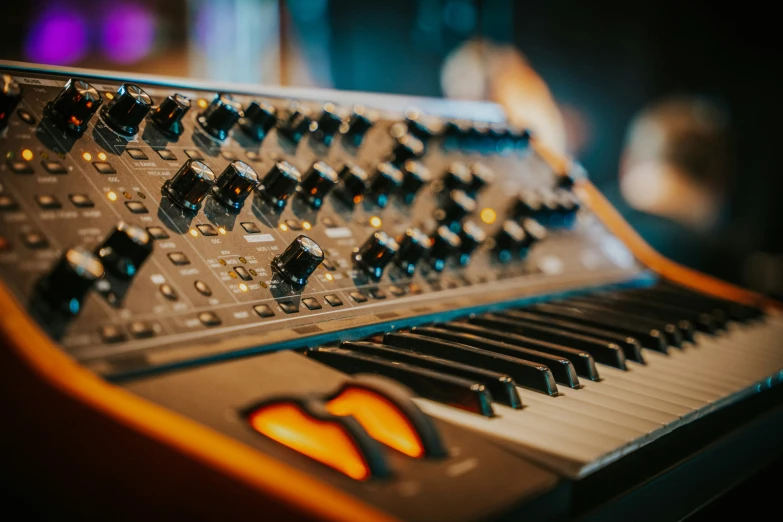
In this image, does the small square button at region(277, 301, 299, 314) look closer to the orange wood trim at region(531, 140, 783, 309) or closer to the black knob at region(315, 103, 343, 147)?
the black knob at region(315, 103, 343, 147)

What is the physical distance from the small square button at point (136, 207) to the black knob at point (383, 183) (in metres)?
0.49

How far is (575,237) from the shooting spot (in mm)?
1690

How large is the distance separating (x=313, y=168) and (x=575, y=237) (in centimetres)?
83

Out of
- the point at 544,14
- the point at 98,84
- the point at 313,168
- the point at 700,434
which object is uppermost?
the point at 544,14

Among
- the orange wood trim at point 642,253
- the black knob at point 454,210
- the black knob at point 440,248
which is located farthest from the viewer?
the orange wood trim at point 642,253

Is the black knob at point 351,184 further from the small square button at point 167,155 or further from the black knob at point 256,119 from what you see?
the small square button at point 167,155

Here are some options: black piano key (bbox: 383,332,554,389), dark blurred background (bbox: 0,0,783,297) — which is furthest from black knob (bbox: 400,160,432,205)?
dark blurred background (bbox: 0,0,783,297)

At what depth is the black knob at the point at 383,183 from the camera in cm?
128

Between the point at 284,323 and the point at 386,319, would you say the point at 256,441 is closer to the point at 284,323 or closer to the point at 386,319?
the point at 284,323

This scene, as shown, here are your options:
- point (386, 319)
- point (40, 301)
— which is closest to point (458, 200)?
point (386, 319)

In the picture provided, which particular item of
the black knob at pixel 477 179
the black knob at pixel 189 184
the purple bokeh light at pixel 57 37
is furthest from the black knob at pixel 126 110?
the purple bokeh light at pixel 57 37

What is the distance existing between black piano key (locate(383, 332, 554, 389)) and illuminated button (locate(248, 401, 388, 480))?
335 mm

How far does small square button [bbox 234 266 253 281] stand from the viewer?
3.03 feet

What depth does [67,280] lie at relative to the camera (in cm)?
71
